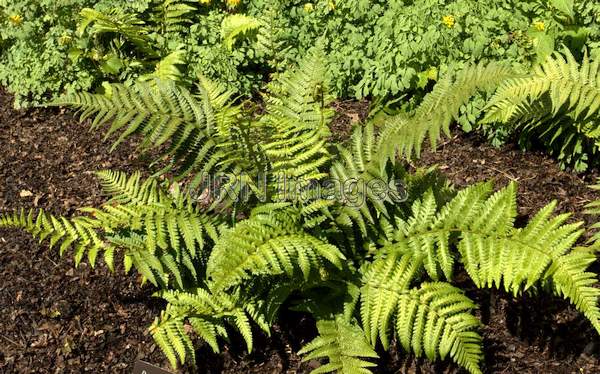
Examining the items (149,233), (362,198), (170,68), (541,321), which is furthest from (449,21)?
(149,233)

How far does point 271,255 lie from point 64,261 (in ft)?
5.93

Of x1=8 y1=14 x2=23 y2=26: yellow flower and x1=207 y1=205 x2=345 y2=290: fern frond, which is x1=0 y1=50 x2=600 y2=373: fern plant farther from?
x1=8 y1=14 x2=23 y2=26: yellow flower

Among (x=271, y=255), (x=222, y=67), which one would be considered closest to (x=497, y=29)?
(x=222, y=67)

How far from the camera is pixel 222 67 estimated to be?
4.48 metres

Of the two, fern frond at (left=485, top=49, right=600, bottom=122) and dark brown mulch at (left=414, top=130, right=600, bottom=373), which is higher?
fern frond at (left=485, top=49, right=600, bottom=122)

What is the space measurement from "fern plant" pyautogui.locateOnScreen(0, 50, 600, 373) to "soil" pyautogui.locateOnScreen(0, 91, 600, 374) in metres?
0.26

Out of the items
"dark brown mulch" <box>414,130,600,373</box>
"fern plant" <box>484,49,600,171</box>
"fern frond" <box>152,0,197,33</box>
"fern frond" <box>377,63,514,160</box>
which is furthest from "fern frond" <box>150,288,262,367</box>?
"fern frond" <box>152,0,197,33</box>

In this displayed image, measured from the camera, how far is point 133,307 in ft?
11.3

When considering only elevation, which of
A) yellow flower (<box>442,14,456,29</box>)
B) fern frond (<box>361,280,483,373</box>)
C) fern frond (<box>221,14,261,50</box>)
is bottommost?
fern frond (<box>361,280,483,373</box>)

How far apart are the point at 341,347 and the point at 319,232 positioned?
0.51 metres

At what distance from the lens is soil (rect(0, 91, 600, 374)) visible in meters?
3.03

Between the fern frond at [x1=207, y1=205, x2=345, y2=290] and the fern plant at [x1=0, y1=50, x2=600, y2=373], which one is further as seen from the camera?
the fern plant at [x1=0, y1=50, x2=600, y2=373]

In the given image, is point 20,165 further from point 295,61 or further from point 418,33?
point 418,33

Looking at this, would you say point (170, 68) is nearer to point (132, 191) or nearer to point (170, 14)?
point (170, 14)
